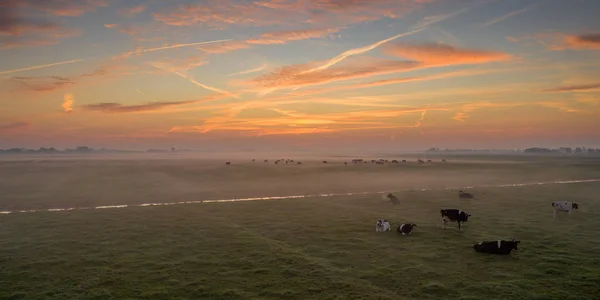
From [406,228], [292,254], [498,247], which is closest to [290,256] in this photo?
[292,254]

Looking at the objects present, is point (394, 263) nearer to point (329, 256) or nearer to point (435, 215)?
point (329, 256)

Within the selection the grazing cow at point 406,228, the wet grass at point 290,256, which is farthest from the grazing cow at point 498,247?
the grazing cow at point 406,228

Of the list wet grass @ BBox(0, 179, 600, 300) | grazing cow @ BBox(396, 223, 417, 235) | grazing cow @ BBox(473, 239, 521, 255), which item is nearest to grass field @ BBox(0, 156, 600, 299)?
wet grass @ BBox(0, 179, 600, 300)

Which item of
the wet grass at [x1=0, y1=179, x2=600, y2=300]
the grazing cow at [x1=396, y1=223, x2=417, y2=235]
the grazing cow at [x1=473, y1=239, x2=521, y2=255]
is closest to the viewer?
the wet grass at [x1=0, y1=179, x2=600, y2=300]

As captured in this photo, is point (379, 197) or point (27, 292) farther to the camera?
point (379, 197)

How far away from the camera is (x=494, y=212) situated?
108ft

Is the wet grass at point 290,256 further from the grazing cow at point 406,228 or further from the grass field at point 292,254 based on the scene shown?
the grazing cow at point 406,228

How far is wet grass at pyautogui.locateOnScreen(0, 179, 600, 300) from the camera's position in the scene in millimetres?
15039

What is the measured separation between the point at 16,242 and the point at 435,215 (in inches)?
1218

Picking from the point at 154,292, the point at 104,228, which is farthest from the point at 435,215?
the point at 104,228

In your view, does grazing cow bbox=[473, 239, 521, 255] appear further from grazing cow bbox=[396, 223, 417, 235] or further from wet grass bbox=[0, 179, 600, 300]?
grazing cow bbox=[396, 223, 417, 235]

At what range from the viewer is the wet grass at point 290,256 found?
49.3 feet

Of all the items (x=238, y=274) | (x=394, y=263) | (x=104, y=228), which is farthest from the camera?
(x=104, y=228)

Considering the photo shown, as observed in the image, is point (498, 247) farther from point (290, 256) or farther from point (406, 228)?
point (290, 256)
